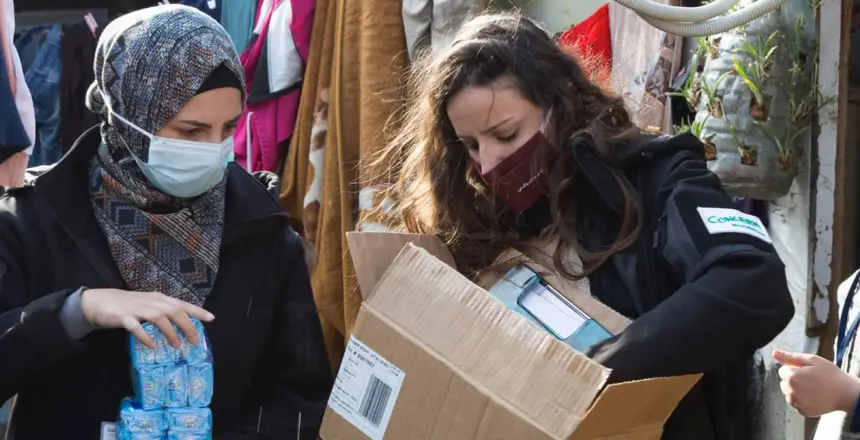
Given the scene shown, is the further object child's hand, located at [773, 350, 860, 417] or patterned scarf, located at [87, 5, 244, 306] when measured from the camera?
patterned scarf, located at [87, 5, 244, 306]

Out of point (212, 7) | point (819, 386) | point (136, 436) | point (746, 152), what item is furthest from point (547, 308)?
point (212, 7)

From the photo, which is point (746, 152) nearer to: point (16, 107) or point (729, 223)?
point (729, 223)

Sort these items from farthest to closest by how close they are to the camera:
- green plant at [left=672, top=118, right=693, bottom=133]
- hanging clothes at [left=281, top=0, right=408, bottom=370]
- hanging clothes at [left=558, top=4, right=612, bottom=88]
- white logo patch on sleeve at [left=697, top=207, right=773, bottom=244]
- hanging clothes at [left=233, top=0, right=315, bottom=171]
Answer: hanging clothes at [left=233, top=0, right=315, bottom=171], hanging clothes at [left=281, top=0, right=408, bottom=370], hanging clothes at [left=558, top=4, right=612, bottom=88], green plant at [left=672, top=118, right=693, bottom=133], white logo patch on sleeve at [left=697, top=207, right=773, bottom=244]

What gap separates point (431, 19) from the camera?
12.3ft

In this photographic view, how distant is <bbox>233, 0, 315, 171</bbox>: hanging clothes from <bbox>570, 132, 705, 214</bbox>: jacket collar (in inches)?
93.8

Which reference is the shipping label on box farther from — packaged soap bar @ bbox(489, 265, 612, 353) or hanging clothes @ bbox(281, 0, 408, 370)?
hanging clothes @ bbox(281, 0, 408, 370)

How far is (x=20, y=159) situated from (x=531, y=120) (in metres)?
1.58

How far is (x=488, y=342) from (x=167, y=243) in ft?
2.36

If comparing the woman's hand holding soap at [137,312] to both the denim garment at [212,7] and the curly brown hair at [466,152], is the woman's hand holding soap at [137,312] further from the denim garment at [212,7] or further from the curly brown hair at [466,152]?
Result: the denim garment at [212,7]

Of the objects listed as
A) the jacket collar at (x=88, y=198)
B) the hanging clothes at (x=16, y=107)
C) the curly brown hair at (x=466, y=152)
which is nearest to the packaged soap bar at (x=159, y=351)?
the jacket collar at (x=88, y=198)

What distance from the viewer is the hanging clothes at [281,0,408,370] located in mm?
3832

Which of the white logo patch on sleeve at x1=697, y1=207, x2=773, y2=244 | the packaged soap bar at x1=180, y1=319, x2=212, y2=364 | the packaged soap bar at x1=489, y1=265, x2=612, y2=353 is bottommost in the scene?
the packaged soap bar at x1=180, y1=319, x2=212, y2=364

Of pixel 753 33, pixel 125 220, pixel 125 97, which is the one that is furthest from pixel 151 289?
pixel 753 33

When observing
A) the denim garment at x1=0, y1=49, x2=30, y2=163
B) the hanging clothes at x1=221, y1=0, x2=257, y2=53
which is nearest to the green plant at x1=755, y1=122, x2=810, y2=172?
the denim garment at x1=0, y1=49, x2=30, y2=163
